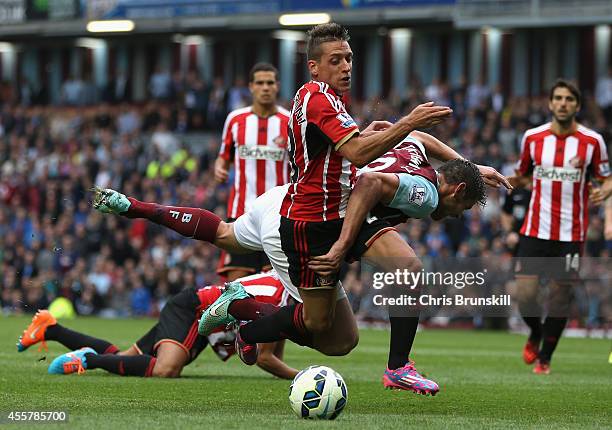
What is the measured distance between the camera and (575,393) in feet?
31.6

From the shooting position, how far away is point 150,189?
26.1 meters

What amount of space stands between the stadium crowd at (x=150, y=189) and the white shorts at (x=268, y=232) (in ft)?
39.2

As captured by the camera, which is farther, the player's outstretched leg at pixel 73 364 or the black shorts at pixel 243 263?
the black shorts at pixel 243 263

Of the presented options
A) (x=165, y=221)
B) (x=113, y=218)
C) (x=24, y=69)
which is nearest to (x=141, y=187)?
(x=113, y=218)

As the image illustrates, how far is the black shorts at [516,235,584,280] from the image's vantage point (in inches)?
484

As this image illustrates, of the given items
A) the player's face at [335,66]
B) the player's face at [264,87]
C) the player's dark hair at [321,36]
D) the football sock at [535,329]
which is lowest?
the football sock at [535,329]

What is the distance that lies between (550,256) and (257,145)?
297 cm

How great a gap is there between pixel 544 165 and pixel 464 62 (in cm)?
1935

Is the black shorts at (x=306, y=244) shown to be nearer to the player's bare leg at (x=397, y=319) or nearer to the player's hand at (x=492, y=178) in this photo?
the player's bare leg at (x=397, y=319)

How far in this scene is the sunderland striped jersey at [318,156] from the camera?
7773mm

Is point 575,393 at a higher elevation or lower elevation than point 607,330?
higher

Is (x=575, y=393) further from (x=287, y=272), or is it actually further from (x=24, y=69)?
(x=24, y=69)

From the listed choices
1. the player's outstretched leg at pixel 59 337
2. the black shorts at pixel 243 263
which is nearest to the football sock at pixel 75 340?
the player's outstretched leg at pixel 59 337

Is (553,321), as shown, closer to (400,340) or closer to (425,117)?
(400,340)
